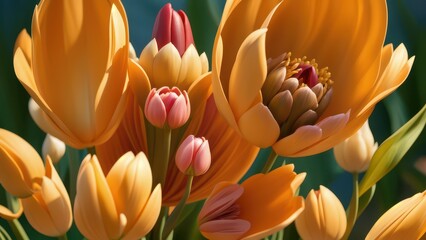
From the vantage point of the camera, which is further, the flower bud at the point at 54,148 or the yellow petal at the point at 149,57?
the flower bud at the point at 54,148

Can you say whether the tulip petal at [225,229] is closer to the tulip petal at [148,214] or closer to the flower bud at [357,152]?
the tulip petal at [148,214]

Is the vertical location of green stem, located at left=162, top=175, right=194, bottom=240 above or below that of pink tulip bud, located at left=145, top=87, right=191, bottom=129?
below

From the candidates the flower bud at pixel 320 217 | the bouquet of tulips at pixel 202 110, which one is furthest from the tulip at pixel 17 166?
the flower bud at pixel 320 217

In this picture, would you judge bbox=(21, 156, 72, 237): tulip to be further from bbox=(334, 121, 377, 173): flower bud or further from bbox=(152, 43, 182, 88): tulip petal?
bbox=(334, 121, 377, 173): flower bud

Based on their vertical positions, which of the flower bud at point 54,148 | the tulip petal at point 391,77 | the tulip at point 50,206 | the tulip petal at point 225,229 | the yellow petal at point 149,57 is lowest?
the flower bud at point 54,148

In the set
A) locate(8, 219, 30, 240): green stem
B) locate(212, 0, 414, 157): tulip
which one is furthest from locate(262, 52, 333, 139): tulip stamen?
locate(8, 219, 30, 240): green stem

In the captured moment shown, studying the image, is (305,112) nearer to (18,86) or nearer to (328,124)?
(328,124)

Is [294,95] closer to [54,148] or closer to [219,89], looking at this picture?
[219,89]

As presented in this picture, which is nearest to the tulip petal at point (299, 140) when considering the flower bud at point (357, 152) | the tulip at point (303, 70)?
the tulip at point (303, 70)

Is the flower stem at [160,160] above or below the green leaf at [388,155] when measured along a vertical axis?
above
